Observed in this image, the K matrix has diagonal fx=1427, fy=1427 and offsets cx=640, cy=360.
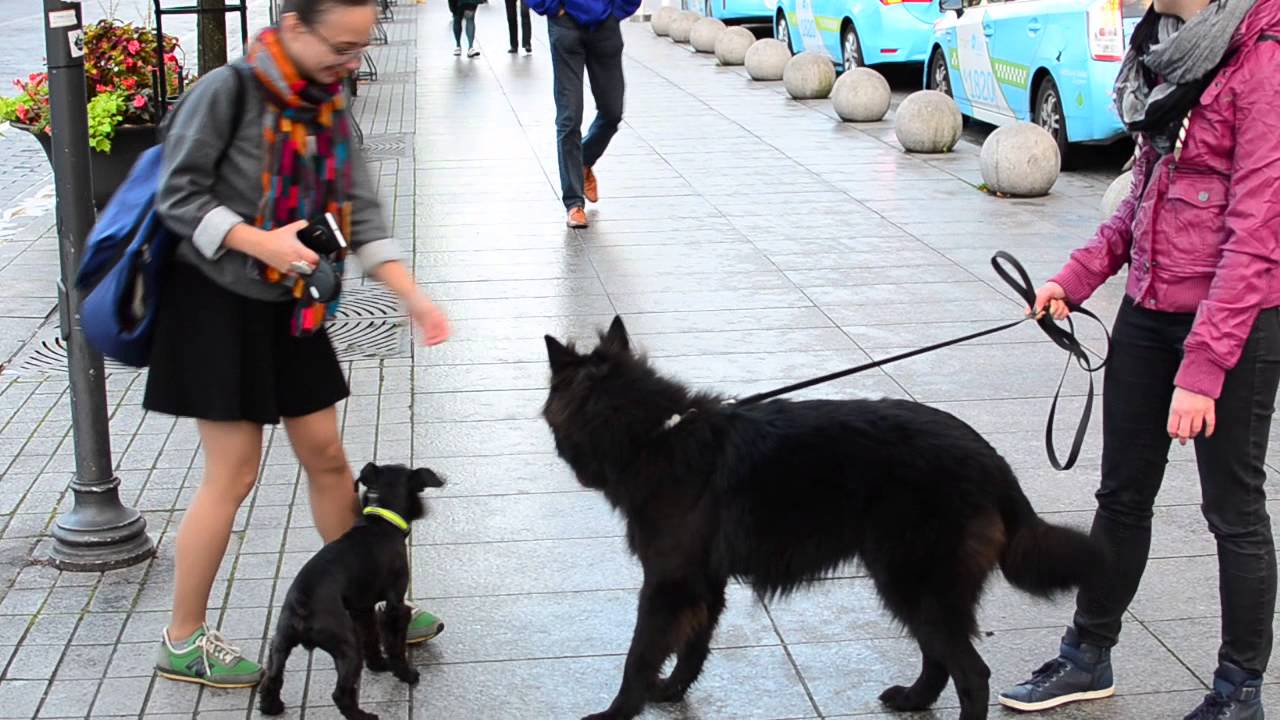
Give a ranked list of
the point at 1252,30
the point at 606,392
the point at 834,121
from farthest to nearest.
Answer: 1. the point at 834,121
2. the point at 606,392
3. the point at 1252,30

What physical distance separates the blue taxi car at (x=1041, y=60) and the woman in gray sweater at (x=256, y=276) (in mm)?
7583

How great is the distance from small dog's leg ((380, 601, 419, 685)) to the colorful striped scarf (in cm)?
84

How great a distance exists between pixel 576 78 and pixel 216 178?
6.84 metres

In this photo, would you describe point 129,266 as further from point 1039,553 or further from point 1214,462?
point 1214,462

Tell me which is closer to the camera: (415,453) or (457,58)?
(415,453)

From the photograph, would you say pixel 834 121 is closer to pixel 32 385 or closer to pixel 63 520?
pixel 32 385

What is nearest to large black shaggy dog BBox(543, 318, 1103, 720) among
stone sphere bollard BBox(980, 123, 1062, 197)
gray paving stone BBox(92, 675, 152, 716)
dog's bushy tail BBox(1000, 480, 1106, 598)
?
dog's bushy tail BBox(1000, 480, 1106, 598)

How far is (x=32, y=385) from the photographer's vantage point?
6.98 m

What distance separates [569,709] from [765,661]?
648 millimetres

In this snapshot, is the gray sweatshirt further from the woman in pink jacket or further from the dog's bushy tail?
the woman in pink jacket

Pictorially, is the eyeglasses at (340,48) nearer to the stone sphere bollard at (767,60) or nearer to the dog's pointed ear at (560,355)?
the dog's pointed ear at (560,355)

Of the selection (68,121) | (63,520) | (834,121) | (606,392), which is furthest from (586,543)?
(834,121)

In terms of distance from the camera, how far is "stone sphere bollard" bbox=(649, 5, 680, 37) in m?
28.1

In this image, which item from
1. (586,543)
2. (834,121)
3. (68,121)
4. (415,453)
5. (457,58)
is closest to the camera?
(68,121)
